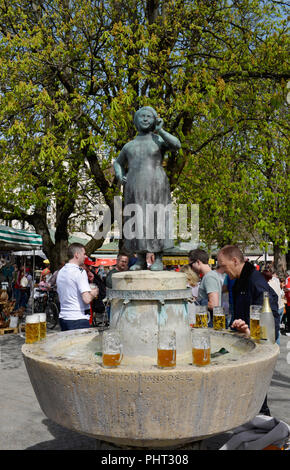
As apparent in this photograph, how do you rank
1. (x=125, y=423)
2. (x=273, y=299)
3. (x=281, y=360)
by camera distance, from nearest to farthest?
1. (x=125, y=423)
2. (x=273, y=299)
3. (x=281, y=360)

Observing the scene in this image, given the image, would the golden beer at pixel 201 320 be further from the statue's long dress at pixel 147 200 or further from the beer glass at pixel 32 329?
the beer glass at pixel 32 329

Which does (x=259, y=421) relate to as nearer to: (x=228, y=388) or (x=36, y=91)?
(x=228, y=388)

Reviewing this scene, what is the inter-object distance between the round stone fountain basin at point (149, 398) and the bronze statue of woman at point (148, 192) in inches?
60.9

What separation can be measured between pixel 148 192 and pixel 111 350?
189cm

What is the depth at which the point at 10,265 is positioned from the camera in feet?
62.8

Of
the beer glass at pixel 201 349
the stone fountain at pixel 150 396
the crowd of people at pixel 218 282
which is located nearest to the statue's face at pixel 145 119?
the crowd of people at pixel 218 282

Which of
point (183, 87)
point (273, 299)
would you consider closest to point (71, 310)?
point (273, 299)

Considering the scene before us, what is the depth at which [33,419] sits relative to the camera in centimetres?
532

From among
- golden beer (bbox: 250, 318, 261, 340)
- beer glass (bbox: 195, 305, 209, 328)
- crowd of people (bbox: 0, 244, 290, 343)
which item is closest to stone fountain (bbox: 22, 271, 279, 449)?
golden beer (bbox: 250, 318, 261, 340)

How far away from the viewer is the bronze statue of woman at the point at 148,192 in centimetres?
442

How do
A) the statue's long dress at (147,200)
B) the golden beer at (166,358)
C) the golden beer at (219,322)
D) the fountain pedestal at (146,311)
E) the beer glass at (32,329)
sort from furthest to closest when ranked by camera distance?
the golden beer at (219,322) < the statue's long dress at (147,200) < the beer glass at (32,329) < the fountain pedestal at (146,311) < the golden beer at (166,358)

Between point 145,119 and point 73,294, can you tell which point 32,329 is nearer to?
point 73,294

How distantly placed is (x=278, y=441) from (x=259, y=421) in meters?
0.25
